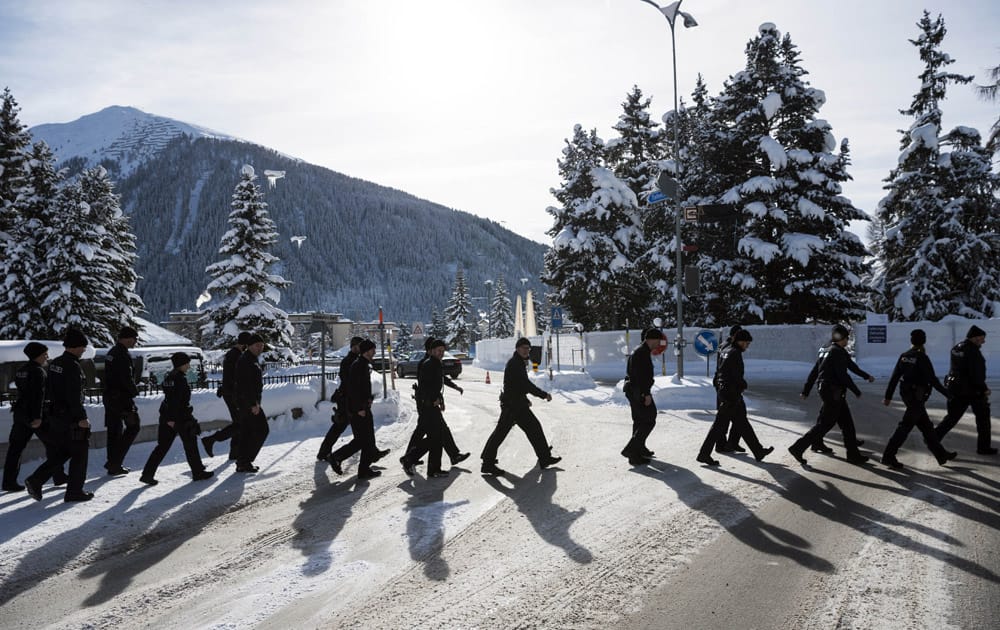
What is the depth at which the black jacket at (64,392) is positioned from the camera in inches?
280

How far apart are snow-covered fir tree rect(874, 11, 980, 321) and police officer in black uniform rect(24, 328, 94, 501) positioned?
32472 mm

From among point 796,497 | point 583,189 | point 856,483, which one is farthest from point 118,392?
point 583,189

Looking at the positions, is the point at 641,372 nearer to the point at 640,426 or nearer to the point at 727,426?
the point at 640,426

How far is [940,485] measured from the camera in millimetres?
6887

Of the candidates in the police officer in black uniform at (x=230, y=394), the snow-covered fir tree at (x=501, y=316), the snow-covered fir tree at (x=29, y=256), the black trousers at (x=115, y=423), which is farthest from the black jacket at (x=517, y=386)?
the snow-covered fir tree at (x=501, y=316)

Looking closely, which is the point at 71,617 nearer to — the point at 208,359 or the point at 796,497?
the point at 796,497

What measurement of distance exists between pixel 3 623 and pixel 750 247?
29.2 m

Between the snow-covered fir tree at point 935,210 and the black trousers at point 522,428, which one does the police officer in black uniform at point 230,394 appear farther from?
the snow-covered fir tree at point 935,210

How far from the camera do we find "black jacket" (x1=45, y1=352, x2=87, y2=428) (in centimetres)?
712

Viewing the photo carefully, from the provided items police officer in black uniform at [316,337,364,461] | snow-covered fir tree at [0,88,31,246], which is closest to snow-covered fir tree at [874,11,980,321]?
police officer in black uniform at [316,337,364,461]

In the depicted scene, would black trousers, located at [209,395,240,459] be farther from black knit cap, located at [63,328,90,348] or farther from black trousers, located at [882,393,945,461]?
black trousers, located at [882,393,945,461]

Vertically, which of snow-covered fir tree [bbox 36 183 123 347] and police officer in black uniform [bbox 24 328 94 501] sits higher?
snow-covered fir tree [bbox 36 183 123 347]

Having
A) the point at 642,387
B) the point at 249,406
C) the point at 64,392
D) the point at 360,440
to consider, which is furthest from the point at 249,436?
the point at 642,387

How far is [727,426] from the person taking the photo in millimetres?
8680
